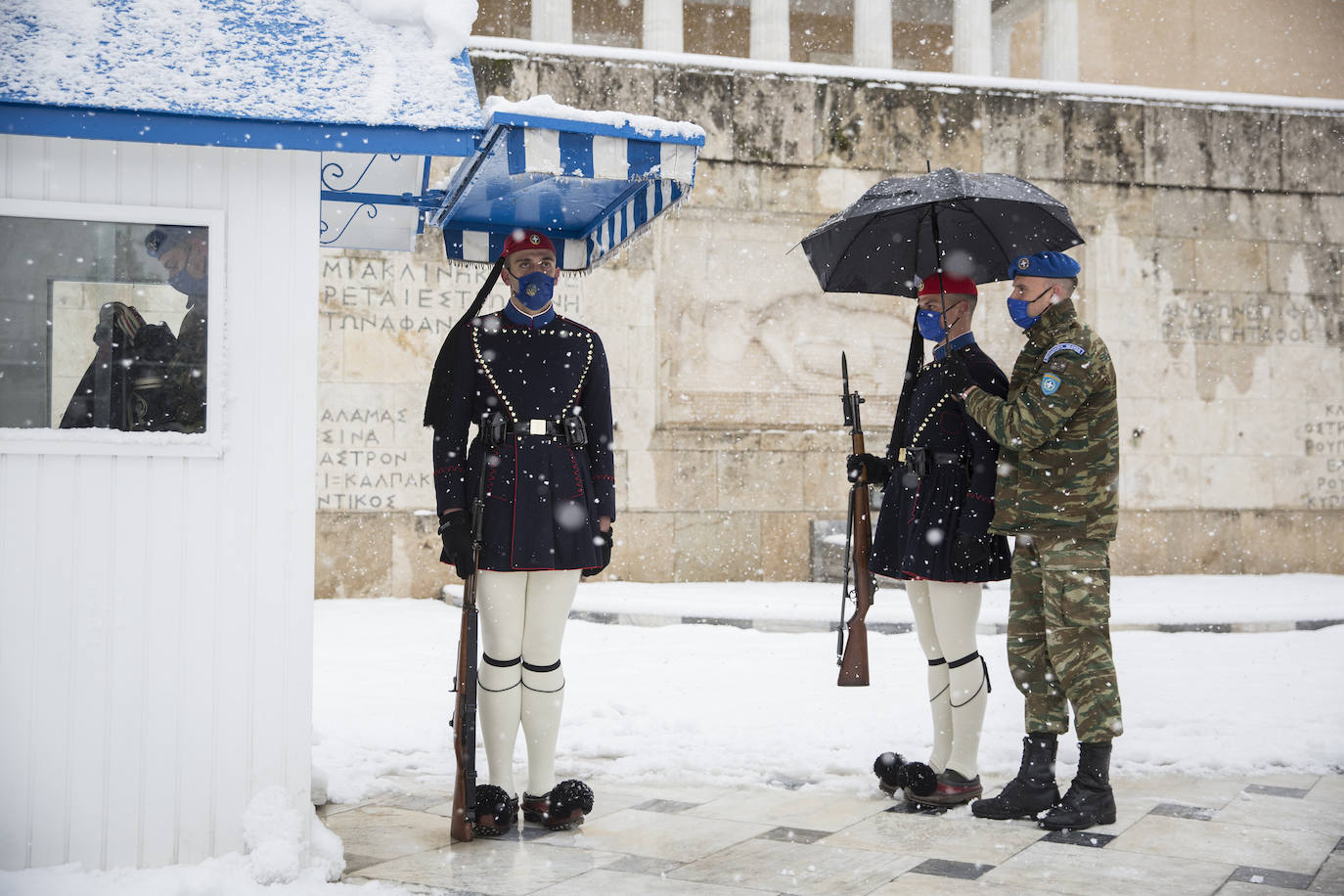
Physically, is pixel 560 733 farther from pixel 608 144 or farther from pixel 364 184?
pixel 608 144

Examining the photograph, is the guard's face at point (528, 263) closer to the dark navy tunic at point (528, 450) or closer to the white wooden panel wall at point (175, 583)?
the dark navy tunic at point (528, 450)

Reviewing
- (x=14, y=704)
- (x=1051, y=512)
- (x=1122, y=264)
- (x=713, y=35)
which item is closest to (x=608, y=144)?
(x=1051, y=512)

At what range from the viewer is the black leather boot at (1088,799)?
448cm

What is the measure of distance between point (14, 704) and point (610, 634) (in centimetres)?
608

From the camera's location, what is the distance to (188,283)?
3.79 m

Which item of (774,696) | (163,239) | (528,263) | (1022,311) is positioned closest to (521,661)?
(528,263)

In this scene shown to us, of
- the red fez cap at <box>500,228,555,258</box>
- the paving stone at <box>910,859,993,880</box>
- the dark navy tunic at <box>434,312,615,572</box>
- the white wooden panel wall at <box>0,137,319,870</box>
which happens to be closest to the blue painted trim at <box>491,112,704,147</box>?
the white wooden panel wall at <box>0,137,319,870</box>

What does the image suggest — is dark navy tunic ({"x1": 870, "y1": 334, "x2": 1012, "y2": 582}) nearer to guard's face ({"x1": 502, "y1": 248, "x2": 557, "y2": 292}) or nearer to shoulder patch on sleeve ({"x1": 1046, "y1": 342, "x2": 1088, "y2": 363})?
shoulder patch on sleeve ({"x1": 1046, "y1": 342, "x2": 1088, "y2": 363})

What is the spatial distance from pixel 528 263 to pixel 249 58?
1171 mm

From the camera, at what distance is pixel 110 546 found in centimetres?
373

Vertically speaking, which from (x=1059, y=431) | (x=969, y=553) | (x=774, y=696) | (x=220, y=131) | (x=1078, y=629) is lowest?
(x=774, y=696)

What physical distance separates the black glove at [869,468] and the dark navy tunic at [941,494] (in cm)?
7

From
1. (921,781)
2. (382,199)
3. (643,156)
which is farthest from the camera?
(382,199)

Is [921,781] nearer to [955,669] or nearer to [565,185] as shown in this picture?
[955,669]
